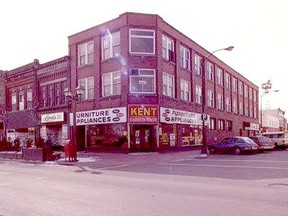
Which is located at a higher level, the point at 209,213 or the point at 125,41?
the point at 125,41

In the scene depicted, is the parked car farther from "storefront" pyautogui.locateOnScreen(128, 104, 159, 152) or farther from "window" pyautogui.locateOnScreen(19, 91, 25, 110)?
"window" pyautogui.locateOnScreen(19, 91, 25, 110)

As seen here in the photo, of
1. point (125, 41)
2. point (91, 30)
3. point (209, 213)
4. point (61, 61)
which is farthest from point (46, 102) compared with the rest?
point (209, 213)

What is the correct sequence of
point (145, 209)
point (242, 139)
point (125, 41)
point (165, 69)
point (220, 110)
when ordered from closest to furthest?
point (145, 209) < point (242, 139) < point (125, 41) < point (165, 69) < point (220, 110)

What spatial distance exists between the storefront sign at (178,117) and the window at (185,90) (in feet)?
5.30

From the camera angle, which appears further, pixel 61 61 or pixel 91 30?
pixel 61 61

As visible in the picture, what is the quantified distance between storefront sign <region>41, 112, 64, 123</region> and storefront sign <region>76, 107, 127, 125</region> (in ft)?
8.14

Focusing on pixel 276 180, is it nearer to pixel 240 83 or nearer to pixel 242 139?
pixel 242 139

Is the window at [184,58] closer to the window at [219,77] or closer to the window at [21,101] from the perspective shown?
the window at [219,77]

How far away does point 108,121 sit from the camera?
2972 cm

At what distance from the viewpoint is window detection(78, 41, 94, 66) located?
3256 centimetres

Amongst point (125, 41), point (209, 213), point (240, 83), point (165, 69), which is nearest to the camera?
point (209, 213)

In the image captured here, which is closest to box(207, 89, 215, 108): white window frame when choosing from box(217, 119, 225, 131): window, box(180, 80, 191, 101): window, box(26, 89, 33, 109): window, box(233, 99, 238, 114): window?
box(217, 119, 225, 131): window

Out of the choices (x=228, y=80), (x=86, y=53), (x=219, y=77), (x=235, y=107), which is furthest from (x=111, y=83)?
(x=235, y=107)

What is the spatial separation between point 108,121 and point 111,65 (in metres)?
4.86
